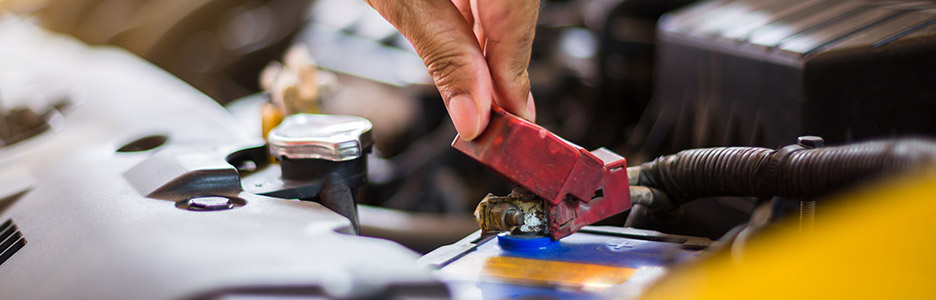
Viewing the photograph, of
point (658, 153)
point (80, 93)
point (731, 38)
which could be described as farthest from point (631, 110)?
point (80, 93)

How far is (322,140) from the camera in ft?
2.81

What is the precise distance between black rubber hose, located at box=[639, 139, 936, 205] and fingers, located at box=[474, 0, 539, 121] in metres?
0.18

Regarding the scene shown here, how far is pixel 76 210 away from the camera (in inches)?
32.6

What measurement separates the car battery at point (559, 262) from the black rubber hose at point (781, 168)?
64 millimetres

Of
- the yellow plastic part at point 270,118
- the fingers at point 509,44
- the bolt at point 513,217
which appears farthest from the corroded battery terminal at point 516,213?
the yellow plastic part at point 270,118

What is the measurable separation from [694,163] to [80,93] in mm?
1235

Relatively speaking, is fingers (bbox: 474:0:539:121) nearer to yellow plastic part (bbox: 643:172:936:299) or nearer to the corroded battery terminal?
the corroded battery terminal

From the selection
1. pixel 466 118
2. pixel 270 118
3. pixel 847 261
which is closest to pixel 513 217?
pixel 466 118

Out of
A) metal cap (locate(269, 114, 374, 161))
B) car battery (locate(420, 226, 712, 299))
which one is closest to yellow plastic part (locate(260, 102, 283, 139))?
metal cap (locate(269, 114, 374, 161))

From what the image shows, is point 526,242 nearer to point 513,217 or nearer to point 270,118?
point 513,217

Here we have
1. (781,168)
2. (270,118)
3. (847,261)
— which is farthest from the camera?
(270,118)

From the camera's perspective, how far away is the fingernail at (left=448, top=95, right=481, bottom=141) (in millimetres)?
767

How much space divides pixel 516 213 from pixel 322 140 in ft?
0.79

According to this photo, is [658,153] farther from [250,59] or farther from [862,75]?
[250,59]
